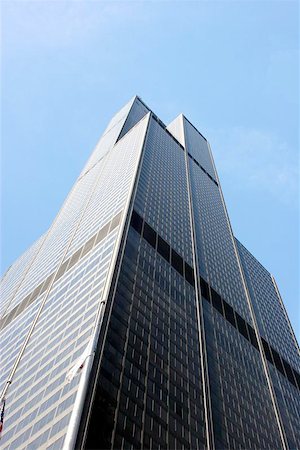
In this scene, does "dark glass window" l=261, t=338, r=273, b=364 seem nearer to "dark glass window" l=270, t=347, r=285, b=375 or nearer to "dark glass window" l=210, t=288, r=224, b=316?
"dark glass window" l=270, t=347, r=285, b=375

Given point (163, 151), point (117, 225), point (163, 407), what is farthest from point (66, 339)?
point (163, 151)

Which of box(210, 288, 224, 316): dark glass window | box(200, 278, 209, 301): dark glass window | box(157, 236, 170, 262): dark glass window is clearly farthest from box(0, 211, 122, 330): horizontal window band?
box(210, 288, 224, 316): dark glass window

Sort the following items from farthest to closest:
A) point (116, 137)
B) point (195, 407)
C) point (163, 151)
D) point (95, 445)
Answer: point (116, 137)
point (163, 151)
point (195, 407)
point (95, 445)

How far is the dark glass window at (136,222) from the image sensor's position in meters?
90.1

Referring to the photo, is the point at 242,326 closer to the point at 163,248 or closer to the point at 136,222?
the point at 163,248

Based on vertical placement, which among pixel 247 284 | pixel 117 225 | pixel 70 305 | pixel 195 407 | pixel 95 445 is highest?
pixel 247 284

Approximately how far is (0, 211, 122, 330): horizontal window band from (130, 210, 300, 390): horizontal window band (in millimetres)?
4572

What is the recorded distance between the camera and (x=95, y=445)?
46.1 m

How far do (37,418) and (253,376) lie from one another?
153 ft

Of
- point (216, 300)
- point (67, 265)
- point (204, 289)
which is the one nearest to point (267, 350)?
point (216, 300)

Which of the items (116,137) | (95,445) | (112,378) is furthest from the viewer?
(116,137)

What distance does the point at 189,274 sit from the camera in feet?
315

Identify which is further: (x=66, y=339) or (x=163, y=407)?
(x=66, y=339)

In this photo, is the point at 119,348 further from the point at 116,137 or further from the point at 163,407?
the point at 116,137
